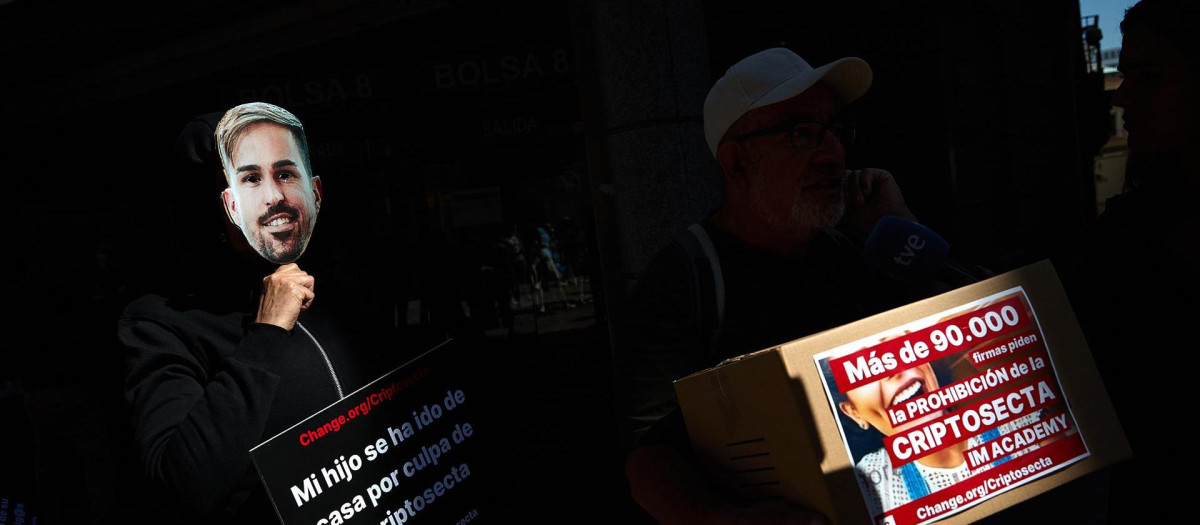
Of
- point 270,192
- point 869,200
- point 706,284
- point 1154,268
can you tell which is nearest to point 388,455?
point 270,192

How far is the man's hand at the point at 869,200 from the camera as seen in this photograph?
2174 millimetres

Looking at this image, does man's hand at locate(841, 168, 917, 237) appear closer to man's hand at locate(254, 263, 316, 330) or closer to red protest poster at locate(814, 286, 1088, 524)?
red protest poster at locate(814, 286, 1088, 524)

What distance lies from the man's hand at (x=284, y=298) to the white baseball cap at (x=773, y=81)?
1.01 metres

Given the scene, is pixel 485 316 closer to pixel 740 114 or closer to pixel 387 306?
pixel 387 306

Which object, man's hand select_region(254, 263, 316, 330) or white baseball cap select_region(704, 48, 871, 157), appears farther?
white baseball cap select_region(704, 48, 871, 157)

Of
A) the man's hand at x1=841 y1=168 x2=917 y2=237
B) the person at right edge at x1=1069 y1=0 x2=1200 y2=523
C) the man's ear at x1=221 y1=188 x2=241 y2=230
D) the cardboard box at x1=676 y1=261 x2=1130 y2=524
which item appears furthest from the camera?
the man's hand at x1=841 y1=168 x2=917 y2=237

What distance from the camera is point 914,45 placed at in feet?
24.4

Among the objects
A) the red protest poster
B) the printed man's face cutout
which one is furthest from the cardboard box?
the printed man's face cutout

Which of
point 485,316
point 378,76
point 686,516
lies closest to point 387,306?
point 378,76

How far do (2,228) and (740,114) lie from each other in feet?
31.4

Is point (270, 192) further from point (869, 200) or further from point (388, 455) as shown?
point (869, 200)

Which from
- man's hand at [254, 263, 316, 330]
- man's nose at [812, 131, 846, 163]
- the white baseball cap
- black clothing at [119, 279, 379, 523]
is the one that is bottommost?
black clothing at [119, 279, 379, 523]

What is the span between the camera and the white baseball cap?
196 centimetres

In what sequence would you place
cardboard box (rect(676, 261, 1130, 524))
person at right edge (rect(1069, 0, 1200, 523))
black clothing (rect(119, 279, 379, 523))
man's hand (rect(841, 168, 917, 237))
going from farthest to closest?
man's hand (rect(841, 168, 917, 237)) < person at right edge (rect(1069, 0, 1200, 523)) < black clothing (rect(119, 279, 379, 523)) < cardboard box (rect(676, 261, 1130, 524))
